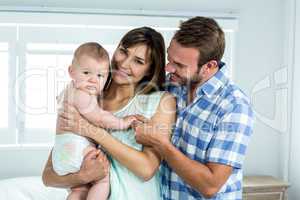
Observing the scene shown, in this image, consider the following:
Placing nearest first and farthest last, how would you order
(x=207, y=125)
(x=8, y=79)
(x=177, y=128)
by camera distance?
(x=207, y=125), (x=177, y=128), (x=8, y=79)

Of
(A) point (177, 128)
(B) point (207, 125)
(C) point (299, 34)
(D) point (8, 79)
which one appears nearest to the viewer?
(B) point (207, 125)

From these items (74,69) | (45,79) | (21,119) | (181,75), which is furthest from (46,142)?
(181,75)

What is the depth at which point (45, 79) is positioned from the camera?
326cm

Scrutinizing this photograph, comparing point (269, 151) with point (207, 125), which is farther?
point (269, 151)

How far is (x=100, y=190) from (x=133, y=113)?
312 mm

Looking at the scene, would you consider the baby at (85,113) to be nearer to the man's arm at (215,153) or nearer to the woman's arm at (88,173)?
the woman's arm at (88,173)

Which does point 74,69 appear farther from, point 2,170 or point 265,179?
point 265,179

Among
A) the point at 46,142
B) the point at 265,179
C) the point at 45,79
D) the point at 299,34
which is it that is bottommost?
the point at 265,179

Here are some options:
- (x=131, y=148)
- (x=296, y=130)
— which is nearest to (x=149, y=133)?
(x=131, y=148)

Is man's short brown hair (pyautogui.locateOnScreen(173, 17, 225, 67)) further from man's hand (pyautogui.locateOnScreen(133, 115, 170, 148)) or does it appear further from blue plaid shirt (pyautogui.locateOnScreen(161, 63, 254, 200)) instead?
man's hand (pyautogui.locateOnScreen(133, 115, 170, 148))

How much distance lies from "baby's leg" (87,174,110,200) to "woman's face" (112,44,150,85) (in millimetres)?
383

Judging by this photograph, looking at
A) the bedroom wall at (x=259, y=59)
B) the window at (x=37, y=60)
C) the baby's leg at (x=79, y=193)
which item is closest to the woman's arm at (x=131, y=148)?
the baby's leg at (x=79, y=193)

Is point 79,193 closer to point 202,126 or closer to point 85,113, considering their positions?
point 85,113

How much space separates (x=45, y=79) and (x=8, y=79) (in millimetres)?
266
